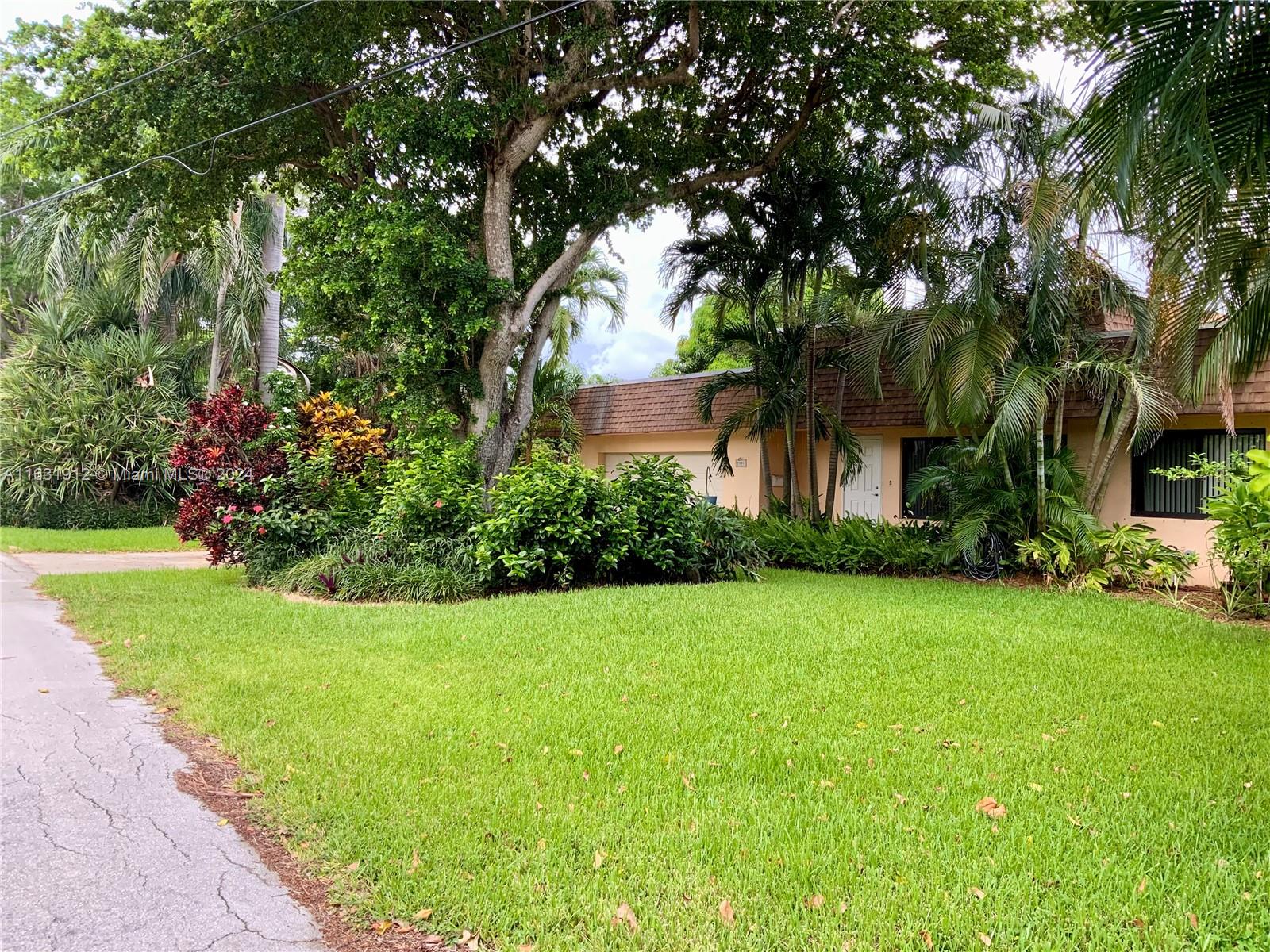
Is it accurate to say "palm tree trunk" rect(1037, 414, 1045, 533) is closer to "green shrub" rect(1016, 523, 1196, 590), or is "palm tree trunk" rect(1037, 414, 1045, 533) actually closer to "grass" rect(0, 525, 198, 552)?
"green shrub" rect(1016, 523, 1196, 590)

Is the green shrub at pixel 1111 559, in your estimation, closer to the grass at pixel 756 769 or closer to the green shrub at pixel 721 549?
the grass at pixel 756 769

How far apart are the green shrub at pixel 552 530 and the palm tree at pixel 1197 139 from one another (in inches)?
264

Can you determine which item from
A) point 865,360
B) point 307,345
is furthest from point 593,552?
point 307,345

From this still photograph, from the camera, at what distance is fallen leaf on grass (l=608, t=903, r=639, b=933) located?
3.02 m

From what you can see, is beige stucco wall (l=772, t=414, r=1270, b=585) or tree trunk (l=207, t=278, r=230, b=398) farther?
tree trunk (l=207, t=278, r=230, b=398)

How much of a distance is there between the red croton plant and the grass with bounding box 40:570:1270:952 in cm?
328

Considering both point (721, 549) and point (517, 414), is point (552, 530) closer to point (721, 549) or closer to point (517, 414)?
point (721, 549)

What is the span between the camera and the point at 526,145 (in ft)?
40.2

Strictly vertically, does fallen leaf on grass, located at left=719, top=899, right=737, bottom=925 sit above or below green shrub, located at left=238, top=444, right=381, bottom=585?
below

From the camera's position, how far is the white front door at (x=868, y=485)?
16.2 m

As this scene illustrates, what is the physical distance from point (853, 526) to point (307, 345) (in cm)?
2551

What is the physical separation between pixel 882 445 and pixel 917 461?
0.81 m

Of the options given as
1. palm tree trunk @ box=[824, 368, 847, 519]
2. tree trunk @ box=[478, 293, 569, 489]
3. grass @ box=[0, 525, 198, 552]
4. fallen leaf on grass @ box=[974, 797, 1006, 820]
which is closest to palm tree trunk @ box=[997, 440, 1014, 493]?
palm tree trunk @ box=[824, 368, 847, 519]

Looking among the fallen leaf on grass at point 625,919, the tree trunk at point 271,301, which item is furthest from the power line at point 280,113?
the fallen leaf on grass at point 625,919
